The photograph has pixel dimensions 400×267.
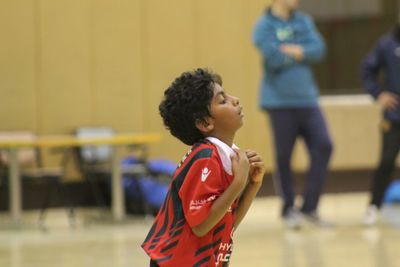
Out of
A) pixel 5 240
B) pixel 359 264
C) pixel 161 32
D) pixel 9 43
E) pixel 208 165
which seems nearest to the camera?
pixel 208 165

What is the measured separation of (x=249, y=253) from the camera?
6.66 meters

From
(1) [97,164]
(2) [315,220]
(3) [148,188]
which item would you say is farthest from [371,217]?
(1) [97,164]

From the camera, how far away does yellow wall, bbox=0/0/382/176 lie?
10.5m

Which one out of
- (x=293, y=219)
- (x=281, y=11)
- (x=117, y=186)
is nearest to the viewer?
(x=293, y=219)

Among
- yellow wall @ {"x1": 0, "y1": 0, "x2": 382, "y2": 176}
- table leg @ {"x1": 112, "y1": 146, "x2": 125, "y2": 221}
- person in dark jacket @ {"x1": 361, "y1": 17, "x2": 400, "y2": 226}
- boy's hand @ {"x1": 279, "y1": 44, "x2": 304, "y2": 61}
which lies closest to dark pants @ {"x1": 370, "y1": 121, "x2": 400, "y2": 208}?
person in dark jacket @ {"x1": 361, "y1": 17, "x2": 400, "y2": 226}

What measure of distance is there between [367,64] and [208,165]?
549 centimetres

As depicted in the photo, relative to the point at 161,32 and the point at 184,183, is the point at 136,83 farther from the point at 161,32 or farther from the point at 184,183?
the point at 184,183

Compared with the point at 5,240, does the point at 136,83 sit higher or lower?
higher

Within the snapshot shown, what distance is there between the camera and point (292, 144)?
820 cm

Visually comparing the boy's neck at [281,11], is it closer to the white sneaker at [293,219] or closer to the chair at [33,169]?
the white sneaker at [293,219]

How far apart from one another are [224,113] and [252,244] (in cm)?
413

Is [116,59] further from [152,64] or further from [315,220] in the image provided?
[315,220]

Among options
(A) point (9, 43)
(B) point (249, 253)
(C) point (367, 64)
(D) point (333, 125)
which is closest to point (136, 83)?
(A) point (9, 43)

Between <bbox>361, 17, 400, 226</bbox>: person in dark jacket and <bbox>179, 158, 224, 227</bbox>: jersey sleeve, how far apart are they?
5237mm
